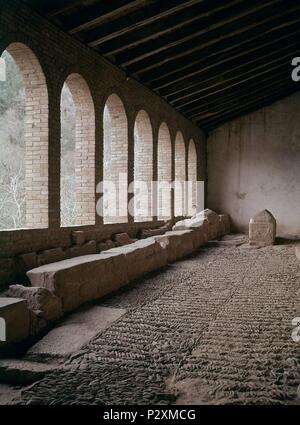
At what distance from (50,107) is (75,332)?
15.3ft

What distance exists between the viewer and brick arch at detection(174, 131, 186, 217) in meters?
16.4

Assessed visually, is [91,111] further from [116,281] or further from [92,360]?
[92,360]

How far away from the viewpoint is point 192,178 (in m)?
18.3

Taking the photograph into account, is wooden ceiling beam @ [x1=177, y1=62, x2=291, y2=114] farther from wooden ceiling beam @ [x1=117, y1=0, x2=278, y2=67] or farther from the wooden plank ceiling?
wooden ceiling beam @ [x1=117, y1=0, x2=278, y2=67]

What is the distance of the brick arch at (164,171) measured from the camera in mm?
14719

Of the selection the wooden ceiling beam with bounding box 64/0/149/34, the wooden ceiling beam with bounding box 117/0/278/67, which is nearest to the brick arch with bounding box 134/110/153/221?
the wooden ceiling beam with bounding box 117/0/278/67

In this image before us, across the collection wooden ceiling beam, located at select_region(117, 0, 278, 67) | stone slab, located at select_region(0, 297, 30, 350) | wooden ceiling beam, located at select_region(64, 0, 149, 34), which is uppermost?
wooden ceiling beam, located at select_region(117, 0, 278, 67)

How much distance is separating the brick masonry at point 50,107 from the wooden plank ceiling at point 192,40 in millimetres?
310

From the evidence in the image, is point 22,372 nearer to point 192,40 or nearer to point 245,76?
point 192,40

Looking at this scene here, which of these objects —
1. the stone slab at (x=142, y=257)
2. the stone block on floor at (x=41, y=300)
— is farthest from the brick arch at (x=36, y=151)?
the stone block on floor at (x=41, y=300)

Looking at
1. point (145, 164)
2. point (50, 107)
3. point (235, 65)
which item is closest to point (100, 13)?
point (50, 107)

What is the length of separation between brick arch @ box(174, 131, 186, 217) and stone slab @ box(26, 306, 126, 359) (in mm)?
11230

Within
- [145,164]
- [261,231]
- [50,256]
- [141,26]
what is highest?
[141,26]

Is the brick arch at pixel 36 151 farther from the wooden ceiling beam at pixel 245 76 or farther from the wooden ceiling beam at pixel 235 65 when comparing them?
the wooden ceiling beam at pixel 245 76
